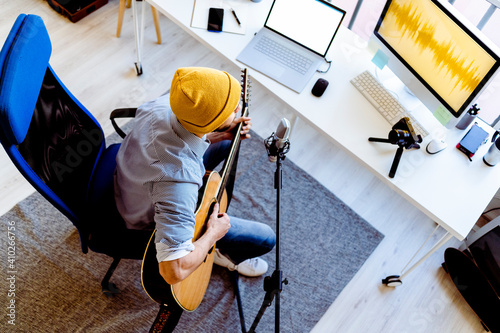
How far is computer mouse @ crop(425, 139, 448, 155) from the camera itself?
5.54 ft

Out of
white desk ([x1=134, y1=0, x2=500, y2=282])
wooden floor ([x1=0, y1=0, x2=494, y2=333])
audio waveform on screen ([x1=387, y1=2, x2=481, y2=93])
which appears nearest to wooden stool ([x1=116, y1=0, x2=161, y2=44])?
wooden floor ([x1=0, y1=0, x2=494, y2=333])

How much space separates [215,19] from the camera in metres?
1.98

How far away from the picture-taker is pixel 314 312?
2.01 meters

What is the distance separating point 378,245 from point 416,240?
22 centimetres

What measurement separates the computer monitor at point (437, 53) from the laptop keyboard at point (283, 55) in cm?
35

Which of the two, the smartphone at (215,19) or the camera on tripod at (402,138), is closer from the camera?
the camera on tripod at (402,138)

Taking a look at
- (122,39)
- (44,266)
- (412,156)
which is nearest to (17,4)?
(122,39)

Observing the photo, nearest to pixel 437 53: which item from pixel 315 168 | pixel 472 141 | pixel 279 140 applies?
pixel 472 141

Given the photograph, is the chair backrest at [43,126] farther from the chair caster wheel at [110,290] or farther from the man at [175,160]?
the chair caster wheel at [110,290]

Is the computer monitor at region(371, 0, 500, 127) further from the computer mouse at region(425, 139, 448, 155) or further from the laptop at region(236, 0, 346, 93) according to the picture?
the laptop at region(236, 0, 346, 93)

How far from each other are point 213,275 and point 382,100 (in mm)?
1166

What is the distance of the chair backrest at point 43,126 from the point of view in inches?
42.3

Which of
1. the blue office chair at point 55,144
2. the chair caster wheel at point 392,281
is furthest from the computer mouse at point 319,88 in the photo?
the chair caster wheel at point 392,281

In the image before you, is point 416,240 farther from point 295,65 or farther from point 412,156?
point 295,65
